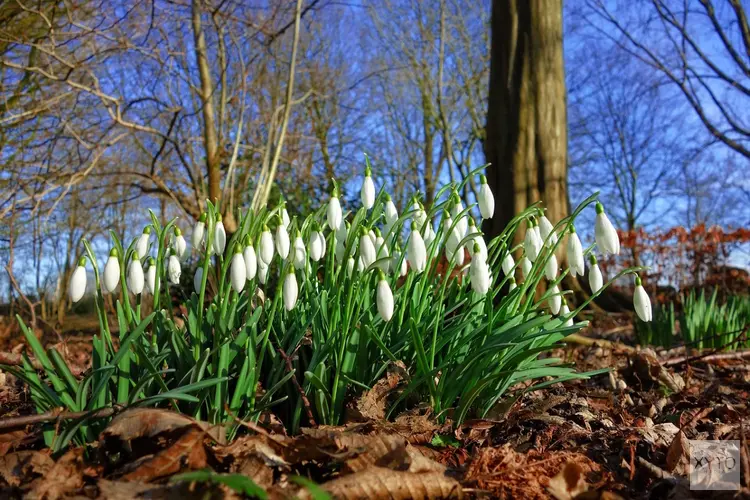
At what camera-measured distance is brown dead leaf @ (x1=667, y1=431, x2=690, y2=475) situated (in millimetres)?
1614

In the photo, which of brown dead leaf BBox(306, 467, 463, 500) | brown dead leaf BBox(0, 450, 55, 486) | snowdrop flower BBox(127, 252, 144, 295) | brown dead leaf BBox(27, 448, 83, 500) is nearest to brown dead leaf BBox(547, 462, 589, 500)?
brown dead leaf BBox(306, 467, 463, 500)

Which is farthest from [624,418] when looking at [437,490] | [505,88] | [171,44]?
[171,44]

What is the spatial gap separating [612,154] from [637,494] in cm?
2415

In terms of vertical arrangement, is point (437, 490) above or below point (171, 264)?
below

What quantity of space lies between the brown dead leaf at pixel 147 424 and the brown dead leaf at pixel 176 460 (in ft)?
0.16

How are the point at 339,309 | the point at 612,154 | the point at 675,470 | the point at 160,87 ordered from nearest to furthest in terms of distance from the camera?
the point at 675,470 → the point at 339,309 → the point at 160,87 → the point at 612,154

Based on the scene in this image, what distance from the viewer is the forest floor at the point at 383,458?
1250 millimetres

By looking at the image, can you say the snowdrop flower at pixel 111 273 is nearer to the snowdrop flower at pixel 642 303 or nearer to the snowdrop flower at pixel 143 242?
the snowdrop flower at pixel 143 242

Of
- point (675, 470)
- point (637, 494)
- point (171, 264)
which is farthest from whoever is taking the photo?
point (171, 264)

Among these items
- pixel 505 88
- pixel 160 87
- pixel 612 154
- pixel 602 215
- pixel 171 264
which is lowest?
pixel 171 264

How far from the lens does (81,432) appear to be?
1560mm

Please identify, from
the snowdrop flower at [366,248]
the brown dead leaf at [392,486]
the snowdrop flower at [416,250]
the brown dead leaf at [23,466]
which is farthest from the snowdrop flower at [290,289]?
the brown dead leaf at [23,466]

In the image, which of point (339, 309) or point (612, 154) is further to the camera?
point (612, 154)

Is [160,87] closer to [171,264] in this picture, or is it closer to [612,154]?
[171,264]
